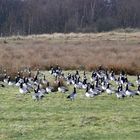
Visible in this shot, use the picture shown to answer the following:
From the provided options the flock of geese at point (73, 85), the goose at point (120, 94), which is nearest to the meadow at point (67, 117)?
the goose at point (120, 94)

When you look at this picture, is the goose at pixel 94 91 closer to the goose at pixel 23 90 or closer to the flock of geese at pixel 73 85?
the flock of geese at pixel 73 85

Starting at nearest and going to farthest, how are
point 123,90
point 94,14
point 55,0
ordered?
point 123,90
point 94,14
point 55,0

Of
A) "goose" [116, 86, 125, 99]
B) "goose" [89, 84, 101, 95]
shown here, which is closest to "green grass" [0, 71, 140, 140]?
"goose" [116, 86, 125, 99]

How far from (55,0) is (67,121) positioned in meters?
92.7

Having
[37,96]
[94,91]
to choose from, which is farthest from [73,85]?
[37,96]

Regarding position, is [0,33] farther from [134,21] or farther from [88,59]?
[88,59]

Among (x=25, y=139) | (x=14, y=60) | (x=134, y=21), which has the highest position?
(x=134, y=21)

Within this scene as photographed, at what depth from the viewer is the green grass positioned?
14.6 meters

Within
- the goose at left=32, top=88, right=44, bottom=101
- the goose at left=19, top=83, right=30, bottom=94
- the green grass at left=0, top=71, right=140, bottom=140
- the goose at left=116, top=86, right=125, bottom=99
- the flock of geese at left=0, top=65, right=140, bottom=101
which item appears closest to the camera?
the green grass at left=0, top=71, right=140, bottom=140

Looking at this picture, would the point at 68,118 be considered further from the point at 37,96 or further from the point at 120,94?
the point at 120,94

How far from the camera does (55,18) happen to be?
96.4 m

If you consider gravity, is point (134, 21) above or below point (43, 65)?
above

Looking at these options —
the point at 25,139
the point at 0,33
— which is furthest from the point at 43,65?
the point at 0,33

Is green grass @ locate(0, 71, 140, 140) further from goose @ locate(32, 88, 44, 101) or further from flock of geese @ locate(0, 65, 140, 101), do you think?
flock of geese @ locate(0, 65, 140, 101)
